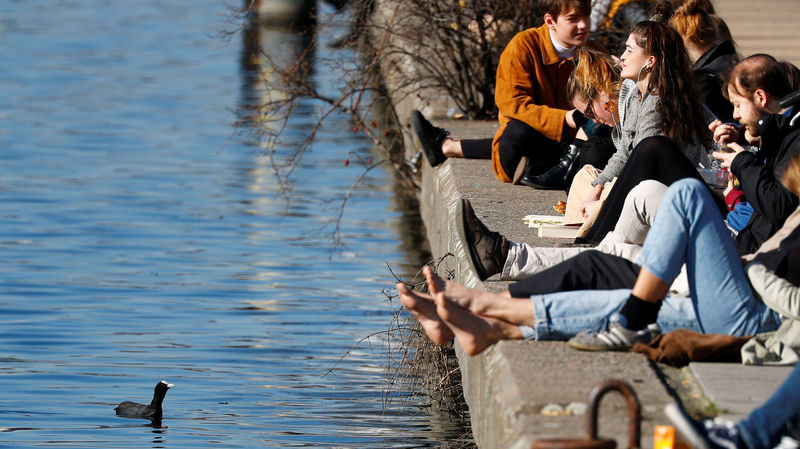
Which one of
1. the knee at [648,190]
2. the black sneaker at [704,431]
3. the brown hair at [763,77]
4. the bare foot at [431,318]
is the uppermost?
the brown hair at [763,77]

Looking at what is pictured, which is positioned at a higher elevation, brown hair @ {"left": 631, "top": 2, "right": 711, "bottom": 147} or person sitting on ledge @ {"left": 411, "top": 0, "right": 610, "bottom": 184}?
brown hair @ {"left": 631, "top": 2, "right": 711, "bottom": 147}

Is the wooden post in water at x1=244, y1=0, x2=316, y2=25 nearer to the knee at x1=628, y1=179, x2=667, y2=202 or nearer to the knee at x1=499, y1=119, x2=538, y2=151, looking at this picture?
the knee at x1=499, y1=119, x2=538, y2=151

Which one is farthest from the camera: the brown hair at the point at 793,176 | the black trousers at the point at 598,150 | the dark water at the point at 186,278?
the black trousers at the point at 598,150

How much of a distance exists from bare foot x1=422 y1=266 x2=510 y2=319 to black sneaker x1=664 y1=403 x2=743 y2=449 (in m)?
1.26

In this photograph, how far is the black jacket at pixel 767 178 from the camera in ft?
16.1

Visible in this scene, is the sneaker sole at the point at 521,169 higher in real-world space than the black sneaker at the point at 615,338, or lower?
lower

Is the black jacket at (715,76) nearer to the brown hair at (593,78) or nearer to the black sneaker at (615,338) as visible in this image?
the brown hair at (593,78)

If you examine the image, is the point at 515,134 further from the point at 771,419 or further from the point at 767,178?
the point at 771,419

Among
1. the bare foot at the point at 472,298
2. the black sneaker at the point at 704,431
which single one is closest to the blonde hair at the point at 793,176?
the bare foot at the point at 472,298

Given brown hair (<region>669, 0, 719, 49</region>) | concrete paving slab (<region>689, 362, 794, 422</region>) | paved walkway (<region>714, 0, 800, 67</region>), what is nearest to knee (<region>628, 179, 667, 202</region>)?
concrete paving slab (<region>689, 362, 794, 422</region>)

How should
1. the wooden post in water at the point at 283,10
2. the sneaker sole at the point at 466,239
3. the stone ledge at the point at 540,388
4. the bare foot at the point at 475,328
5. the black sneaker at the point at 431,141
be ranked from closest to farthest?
the stone ledge at the point at 540,388 < the bare foot at the point at 475,328 < the sneaker sole at the point at 466,239 < the black sneaker at the point at 431,141 < the wooden post in water at the point at 283,10

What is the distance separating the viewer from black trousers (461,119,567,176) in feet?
25.9

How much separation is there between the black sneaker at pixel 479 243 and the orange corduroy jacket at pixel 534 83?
2.46 meters

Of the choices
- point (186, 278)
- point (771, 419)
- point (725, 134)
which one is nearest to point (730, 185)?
point (725, 134)
